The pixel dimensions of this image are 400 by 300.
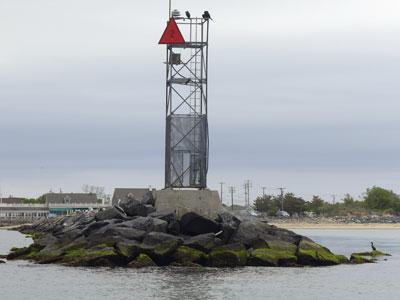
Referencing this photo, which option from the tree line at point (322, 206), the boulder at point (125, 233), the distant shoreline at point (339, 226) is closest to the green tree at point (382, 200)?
the tree line at point (322, 206)

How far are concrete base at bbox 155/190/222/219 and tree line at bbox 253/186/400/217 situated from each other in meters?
132

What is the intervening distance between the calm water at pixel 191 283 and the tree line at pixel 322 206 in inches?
5444

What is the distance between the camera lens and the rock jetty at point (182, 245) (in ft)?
147

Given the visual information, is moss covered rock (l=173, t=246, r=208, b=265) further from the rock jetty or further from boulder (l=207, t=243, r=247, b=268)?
boulder (l=207, t=243, r=247, b=268)

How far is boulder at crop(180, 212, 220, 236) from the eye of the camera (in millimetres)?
47938

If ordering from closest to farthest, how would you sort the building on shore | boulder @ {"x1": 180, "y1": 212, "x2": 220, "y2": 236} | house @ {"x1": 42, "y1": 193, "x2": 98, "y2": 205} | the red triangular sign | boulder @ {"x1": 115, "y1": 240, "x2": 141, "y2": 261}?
boulder @ {"x1": 115, "y1": 240, "x2": 141, "y2": 261} → boulder @ {"x1": 180, "y1": 212, "x2": 220, "y2": 236} → the red triangular sign → the building on shore → house @ {"x1": 42, "y1": 193, "x2": 98, "y2": 205}

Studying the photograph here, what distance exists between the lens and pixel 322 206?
645ft

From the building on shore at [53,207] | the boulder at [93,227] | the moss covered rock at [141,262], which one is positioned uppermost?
the building on shore at [53,207]

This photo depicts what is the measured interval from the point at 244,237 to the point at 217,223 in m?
2.25

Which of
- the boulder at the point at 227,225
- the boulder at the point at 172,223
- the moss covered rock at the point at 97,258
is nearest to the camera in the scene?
the moss covered rock at the point at 97,258

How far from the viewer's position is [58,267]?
1753 inches

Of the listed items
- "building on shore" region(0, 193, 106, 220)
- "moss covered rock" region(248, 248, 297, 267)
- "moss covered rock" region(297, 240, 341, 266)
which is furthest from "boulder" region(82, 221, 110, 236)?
"building on shore" region(0, 193, 106, 220)

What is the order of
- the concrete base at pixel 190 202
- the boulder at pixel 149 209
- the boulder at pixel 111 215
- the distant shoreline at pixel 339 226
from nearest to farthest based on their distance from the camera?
1. the concrete base at pixel 190 202
2. the boulder at pixel 149 209
3. the boulder at pixel 111 215
4. the distant shoreline at pixel 339 226

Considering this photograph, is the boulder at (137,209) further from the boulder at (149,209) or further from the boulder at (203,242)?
the boulder at (203,242)
